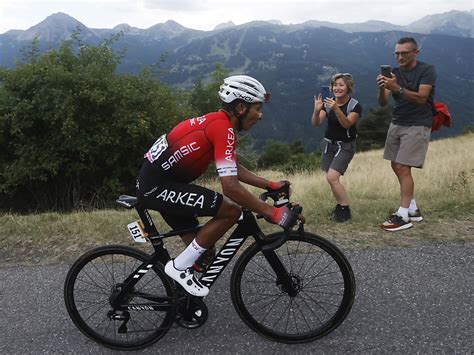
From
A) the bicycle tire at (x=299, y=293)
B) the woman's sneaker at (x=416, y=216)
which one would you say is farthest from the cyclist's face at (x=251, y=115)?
the woman's sneaker at (x=416, y=216)

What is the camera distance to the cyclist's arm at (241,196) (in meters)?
2.68

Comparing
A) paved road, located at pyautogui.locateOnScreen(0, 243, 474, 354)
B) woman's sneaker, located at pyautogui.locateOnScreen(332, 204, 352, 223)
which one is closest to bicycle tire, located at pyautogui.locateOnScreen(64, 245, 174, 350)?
paved road, located at pyautogui.locateOnScreen(0, 243, 474, 354)

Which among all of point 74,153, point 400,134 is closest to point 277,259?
point 400,134

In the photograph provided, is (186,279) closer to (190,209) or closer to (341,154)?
(190,209)

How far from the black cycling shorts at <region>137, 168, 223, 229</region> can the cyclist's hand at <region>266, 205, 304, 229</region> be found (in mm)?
395

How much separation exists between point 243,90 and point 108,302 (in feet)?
6.48

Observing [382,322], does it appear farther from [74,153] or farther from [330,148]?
[74,153]

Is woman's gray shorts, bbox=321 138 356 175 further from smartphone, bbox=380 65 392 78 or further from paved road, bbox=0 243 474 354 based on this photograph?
paved road, bbox=0 243 474 354

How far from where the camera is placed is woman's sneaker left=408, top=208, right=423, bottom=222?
5232mm

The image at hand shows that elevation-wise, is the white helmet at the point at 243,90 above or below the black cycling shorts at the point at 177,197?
above

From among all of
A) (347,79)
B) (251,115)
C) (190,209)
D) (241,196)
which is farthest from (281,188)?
(347,79)

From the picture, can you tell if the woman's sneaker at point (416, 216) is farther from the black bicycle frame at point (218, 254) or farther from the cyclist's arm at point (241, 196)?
the cyclist's arm at point (241, 196)

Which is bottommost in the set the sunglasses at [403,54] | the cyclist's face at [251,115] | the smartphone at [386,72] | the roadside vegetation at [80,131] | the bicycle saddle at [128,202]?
the roadside vegetation at [80,131]

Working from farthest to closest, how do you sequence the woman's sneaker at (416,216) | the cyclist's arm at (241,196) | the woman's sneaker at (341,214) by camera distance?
the woman's sneaker at (341,214) → the woman's sneaker at (416,216) → the cyclist's arm at (241,196)
